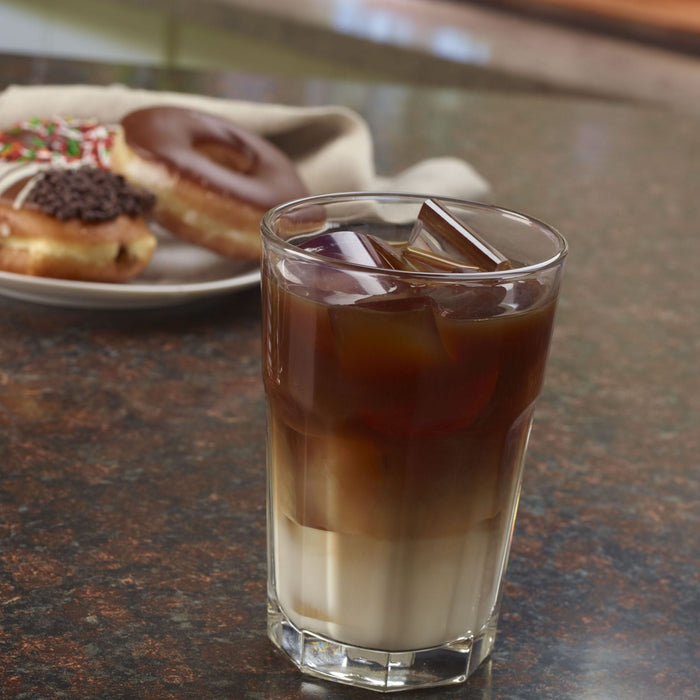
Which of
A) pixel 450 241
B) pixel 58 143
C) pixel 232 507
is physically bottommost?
pixel 232 507

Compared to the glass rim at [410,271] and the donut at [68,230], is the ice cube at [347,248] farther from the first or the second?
the donut at [68,230]

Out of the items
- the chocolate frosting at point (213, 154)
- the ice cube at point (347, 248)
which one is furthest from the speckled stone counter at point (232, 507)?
the ice cube at point (347, 248)

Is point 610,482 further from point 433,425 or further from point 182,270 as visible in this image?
point 182,270

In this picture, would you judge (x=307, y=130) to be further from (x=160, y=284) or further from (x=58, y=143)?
(x=160, y=284)

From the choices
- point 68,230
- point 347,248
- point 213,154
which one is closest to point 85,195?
point 68,230

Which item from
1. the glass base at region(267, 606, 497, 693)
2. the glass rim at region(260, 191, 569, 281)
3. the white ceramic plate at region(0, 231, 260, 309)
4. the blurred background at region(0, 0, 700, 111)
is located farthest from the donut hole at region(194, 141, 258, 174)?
the blurred background at region(0, 0, 700, 111)

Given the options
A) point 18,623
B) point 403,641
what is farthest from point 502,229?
point 18,623

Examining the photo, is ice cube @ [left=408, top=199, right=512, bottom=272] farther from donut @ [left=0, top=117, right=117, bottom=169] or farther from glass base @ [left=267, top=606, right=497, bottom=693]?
donut @ [left=0, top=117, right=117, bottom=169]
